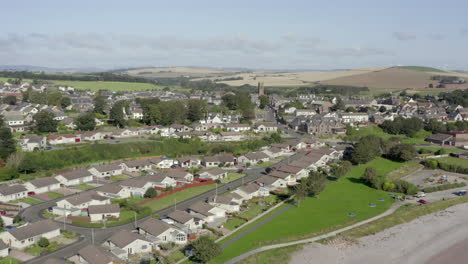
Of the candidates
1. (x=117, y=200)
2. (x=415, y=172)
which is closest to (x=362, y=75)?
(x=415, y=172)

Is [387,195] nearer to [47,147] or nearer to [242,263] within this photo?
[242,263]

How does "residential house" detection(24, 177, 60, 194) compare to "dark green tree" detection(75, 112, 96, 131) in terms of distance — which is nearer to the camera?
"residential house" detection(24, 177, 60, 194)

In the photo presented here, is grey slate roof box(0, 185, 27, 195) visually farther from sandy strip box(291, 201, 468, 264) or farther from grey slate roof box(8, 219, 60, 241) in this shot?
sandy strip box(291, 201, 468, 264)

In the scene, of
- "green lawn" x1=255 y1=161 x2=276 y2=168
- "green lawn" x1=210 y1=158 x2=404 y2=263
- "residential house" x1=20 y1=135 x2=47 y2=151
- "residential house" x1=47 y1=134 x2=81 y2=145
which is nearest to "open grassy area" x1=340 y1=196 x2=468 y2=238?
"green lawn" x1=210 y1=158 x2=404 y2=263

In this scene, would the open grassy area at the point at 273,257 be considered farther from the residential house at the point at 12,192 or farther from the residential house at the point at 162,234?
the residential house at the point at 12,192

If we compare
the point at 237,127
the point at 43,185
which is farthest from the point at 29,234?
the point at 237,127

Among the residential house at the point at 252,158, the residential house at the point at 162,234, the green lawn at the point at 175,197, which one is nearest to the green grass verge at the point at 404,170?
the residential house at the point at 252,158
